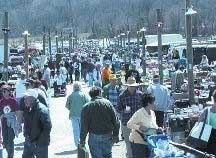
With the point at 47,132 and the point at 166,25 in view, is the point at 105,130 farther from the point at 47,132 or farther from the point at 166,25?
the point at 166,25

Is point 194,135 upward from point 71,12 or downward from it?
downward

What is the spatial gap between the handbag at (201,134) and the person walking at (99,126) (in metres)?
1.65

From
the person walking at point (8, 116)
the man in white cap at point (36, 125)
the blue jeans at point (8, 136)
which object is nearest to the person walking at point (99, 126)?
the man in white cap at point (36, 125)

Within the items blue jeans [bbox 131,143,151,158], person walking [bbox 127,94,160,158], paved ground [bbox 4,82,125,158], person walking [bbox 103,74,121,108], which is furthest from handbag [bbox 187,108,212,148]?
person walking [bbox 103,74,121,108]

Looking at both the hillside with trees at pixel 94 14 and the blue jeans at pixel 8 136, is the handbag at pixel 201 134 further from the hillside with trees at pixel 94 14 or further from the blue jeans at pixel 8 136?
the hillside with trees at pixel 94 14

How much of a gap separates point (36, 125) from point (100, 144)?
1.17m

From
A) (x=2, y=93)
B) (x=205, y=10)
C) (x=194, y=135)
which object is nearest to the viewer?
(x=194, y=135)

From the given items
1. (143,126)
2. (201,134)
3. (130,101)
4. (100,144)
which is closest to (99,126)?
(100,144)

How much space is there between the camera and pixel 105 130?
11.7m

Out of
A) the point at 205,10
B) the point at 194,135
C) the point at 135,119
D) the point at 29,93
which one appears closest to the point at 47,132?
the point at 29,93

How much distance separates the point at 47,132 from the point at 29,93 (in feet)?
2.42

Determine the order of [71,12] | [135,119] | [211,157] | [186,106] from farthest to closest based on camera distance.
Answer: [71,12] → [186,106] → [135,119] → [211,157]

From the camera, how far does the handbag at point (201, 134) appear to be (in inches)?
410

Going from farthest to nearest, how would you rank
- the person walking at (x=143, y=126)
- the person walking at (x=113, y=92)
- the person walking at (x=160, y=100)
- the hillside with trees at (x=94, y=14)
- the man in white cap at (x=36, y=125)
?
1. the hillside with trees at (x=94, y=14)
2. the person walking at (x=113, y=92)
3. the person walking at (x=160, y=100)
4. the man in white cap at (x=36, y=125)
5. the person walking at (x=143, y=126)
